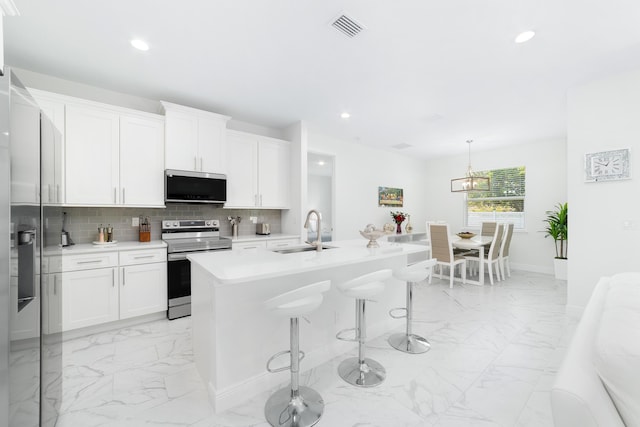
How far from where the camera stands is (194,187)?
353 cm

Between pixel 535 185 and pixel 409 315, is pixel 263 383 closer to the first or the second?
pixel 409 315

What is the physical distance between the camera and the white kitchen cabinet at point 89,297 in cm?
265

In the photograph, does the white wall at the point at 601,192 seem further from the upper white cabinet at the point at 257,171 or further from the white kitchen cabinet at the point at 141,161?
the white kitchen cabinet at the point at 141,161

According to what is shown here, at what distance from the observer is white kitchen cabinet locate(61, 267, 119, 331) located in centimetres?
265

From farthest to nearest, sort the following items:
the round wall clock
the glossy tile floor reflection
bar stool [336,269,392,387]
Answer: the round wall clock < bar stool [336,269,392,387] < the glossy tile floor reflection

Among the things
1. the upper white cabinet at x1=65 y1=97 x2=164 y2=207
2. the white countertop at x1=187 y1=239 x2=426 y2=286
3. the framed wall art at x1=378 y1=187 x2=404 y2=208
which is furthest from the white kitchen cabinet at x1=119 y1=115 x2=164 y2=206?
the framed wall art at x1=378 y1=187 x2=404 y2=208

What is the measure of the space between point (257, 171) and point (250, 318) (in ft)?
8.96

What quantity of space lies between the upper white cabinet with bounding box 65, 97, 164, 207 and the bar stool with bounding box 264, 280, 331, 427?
8.37 ft

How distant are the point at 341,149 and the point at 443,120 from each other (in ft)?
6.41

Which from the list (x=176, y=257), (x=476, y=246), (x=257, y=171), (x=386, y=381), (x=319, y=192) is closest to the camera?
(x=386, y=381)

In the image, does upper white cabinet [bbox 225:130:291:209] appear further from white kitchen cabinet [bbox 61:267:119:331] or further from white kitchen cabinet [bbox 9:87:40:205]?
white kitchen cabinet [bbox 9:87:40:205]

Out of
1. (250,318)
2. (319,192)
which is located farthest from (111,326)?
(319,192)

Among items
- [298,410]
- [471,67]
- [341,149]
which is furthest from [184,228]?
[471,67]

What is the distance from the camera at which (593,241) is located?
10.2 feet
